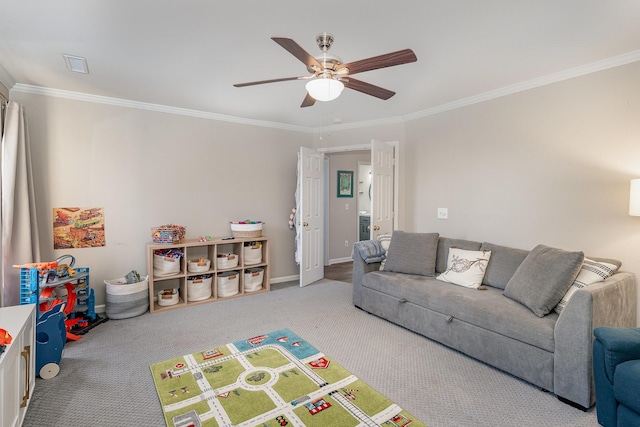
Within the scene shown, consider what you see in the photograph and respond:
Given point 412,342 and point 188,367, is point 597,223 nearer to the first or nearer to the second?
point 412,342

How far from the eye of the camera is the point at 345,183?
21.3 ft

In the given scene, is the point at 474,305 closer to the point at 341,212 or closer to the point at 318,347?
the point at 318,347

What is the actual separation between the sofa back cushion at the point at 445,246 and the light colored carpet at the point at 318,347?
831 mm

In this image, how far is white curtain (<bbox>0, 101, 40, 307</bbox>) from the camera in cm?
285

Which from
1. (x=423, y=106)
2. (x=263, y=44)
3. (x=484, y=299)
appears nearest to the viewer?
(x=263, y=44)

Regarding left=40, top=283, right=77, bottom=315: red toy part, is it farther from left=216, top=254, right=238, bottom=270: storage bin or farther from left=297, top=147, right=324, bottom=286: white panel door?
left=297, top=147, right=324, bottom=286: white panel door

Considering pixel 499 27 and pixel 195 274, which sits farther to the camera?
pixel 195 274

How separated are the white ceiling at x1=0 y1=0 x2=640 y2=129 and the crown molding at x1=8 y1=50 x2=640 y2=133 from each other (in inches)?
0.6

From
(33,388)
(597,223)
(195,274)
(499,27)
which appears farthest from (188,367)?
(597,223)

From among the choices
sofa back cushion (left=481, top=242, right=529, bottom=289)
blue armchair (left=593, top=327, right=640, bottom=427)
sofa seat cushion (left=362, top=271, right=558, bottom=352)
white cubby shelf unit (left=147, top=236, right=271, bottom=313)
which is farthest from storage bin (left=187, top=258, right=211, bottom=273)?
blue armchair (left=593, top=327, right=640, bottom=427)

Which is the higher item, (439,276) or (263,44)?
(263,44)

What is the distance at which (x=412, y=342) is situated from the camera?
9.44ft

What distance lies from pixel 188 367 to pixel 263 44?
245 centimetres

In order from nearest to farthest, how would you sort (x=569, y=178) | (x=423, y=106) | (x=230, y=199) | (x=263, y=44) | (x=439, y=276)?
(x=263, y=44), (x=569, y=178), (x=439, y=276), (x=423, y=106), (x=230, y=199)
